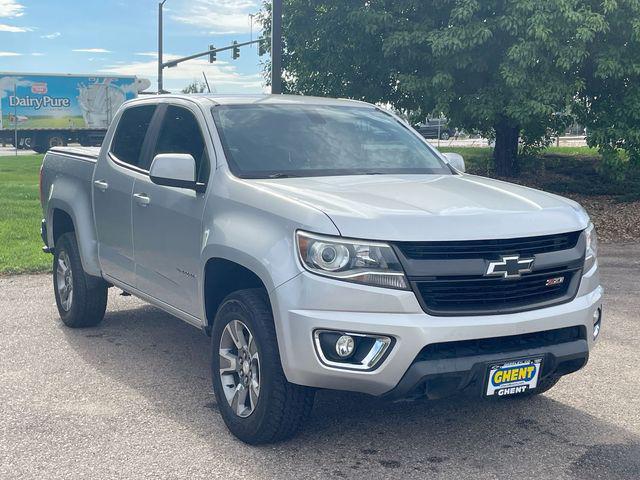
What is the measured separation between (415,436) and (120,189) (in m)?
2.79

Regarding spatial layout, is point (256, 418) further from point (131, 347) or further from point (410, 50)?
point (410, 50)

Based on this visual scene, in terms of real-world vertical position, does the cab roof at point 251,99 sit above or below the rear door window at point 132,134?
above

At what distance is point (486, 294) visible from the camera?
13.7ft

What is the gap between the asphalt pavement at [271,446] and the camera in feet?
14.0

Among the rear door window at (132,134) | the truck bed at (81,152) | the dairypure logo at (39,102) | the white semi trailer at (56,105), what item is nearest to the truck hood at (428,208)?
the rear door window at (132,134)

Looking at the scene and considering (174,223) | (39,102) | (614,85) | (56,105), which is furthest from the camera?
(56,105)

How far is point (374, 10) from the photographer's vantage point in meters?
15.6

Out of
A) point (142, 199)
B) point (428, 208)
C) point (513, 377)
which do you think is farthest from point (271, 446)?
point (142, 199)

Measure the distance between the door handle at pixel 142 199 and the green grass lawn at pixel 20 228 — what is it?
491 cm

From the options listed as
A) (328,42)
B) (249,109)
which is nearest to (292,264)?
(249,109)

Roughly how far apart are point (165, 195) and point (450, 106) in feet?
37.4

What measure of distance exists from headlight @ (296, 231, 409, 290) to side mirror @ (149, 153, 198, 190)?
1.23 m

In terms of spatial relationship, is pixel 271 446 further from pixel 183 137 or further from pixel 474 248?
pixel 183 137

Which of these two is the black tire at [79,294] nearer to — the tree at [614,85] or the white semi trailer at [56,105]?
the tree at [614,85]
